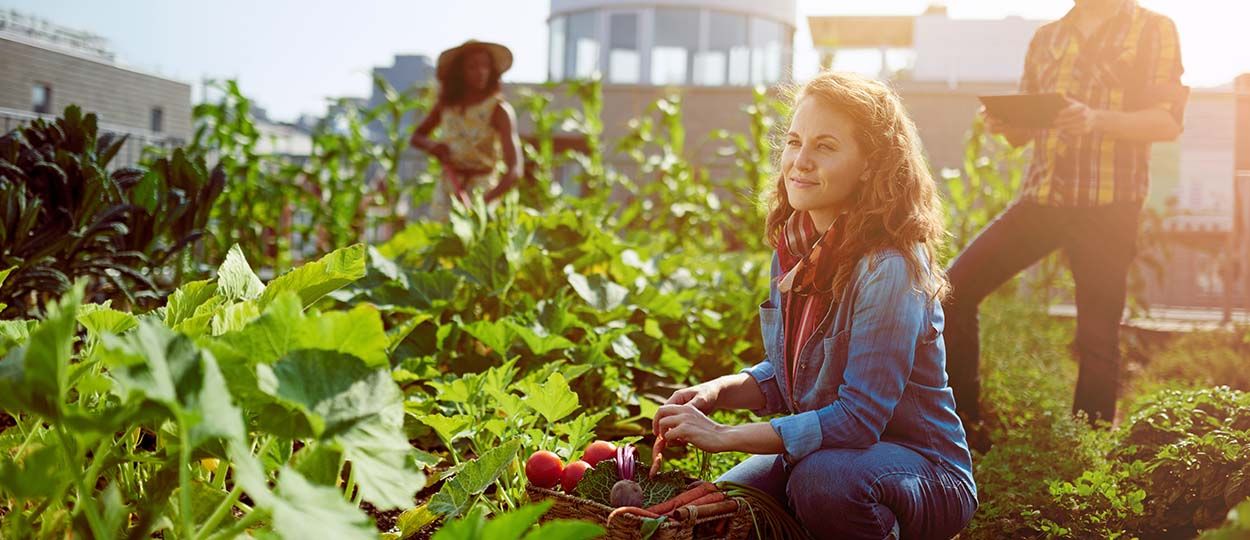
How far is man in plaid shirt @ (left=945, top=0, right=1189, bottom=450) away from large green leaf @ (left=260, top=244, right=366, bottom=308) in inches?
86.6

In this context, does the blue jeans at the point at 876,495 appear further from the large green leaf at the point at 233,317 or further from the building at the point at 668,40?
the building at the point at 668,40

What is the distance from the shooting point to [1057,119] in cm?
305

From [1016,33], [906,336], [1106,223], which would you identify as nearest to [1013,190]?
[1106,223]

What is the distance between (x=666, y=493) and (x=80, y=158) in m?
1.97

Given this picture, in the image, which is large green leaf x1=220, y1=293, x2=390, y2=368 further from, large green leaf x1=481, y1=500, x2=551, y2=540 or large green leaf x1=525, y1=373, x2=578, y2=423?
large green leaf x1=525, y1=373, x2=578, y2=423

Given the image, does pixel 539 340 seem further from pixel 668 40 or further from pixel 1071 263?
pixel 668 40

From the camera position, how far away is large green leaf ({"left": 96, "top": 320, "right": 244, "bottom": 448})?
33.3 inches

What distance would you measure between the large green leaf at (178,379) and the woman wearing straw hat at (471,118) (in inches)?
169

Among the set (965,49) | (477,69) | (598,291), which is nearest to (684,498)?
(598,291)

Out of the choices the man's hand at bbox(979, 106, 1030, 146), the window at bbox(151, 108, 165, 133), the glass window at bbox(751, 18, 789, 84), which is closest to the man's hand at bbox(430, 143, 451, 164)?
the man's hand at bbox(979, 106, 1030, 146)

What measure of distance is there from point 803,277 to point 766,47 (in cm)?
2190

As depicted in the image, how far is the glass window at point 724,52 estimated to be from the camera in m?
22.0

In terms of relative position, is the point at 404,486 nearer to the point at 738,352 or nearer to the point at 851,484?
the point at 851,484

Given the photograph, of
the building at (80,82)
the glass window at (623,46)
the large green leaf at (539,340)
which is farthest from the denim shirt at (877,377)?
the building at (80,82)
